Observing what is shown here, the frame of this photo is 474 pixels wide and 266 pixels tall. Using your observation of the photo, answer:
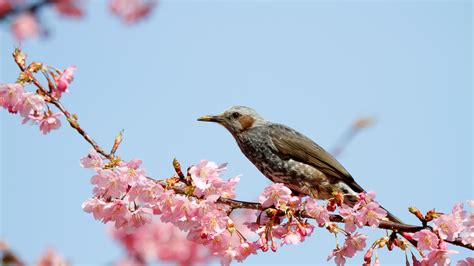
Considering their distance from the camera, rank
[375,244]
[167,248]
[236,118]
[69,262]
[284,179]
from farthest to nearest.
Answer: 1. [167,248]
2. [236,118]
3. [284,179]
4. [375,244]
5. [69,262]

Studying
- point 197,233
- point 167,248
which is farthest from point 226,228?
point 167,248

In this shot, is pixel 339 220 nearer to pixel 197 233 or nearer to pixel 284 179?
pixel 197 233

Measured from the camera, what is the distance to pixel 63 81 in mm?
3850

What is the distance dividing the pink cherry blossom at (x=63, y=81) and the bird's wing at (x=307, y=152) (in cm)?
260

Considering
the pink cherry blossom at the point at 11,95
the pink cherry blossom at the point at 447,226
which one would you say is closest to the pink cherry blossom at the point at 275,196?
the pink cherry blossom at the point at 447,226

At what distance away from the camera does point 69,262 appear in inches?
141

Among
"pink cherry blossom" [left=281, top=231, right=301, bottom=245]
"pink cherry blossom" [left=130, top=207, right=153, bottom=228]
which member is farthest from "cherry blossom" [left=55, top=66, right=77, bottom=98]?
"pink cherry blossom" [left=281, top=231, right=301, bottom=245]

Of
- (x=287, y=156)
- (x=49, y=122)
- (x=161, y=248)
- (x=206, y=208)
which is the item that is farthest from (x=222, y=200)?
(x=161, y=248)

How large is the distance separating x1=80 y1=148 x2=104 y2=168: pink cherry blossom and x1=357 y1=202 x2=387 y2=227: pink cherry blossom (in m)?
1.74

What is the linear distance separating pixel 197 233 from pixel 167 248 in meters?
3.97

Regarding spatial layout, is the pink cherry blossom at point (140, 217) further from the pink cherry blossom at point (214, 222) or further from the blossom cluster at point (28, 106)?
the blossom cluster at point (28, 106)

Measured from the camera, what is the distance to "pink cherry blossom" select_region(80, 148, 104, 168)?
3742mm

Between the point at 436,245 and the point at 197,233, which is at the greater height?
the point at 197,233

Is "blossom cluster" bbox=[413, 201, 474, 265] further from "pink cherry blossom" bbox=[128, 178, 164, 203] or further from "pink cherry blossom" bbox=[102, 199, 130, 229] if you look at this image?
"pink cherry blossom" bbox=[102, 199, 130, 229]
